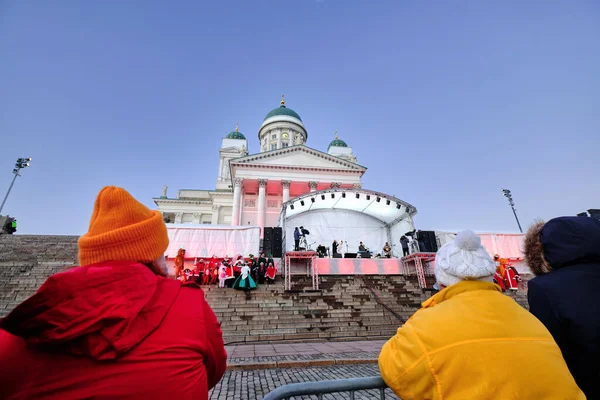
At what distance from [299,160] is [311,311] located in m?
24.6

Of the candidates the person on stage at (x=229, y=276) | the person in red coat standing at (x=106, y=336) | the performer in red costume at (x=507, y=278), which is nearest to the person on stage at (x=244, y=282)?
the person on stage at (x=229, y=276)

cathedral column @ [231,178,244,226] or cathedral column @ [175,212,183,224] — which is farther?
cathedral column @ [175,212,183,224]

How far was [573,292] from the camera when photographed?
1.81 metres

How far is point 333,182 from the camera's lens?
33.3m

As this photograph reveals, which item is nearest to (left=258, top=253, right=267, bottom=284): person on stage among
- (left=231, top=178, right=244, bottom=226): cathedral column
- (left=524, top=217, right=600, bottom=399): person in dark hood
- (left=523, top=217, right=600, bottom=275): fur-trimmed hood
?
→ (left=523, top=217, right=600, bottom=275): fur-trimmed hood

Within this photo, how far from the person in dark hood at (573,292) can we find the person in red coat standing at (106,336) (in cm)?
210

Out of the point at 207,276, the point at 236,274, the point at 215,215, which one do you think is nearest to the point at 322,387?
the point at 236,274

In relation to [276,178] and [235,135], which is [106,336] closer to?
[276,178]

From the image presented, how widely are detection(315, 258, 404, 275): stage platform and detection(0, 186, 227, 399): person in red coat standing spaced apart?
Result: 1346 centimetres

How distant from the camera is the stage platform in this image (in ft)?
48.3

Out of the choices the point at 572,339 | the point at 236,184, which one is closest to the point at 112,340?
the point at 572,339

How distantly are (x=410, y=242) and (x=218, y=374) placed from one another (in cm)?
1758

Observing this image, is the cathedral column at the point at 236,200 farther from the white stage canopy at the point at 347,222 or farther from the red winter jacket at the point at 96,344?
the red winter jacket at the point at 96,344

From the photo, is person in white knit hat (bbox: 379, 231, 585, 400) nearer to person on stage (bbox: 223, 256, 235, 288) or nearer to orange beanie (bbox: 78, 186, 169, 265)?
orange beanie (bbox: 78, 186, 169, 265)
